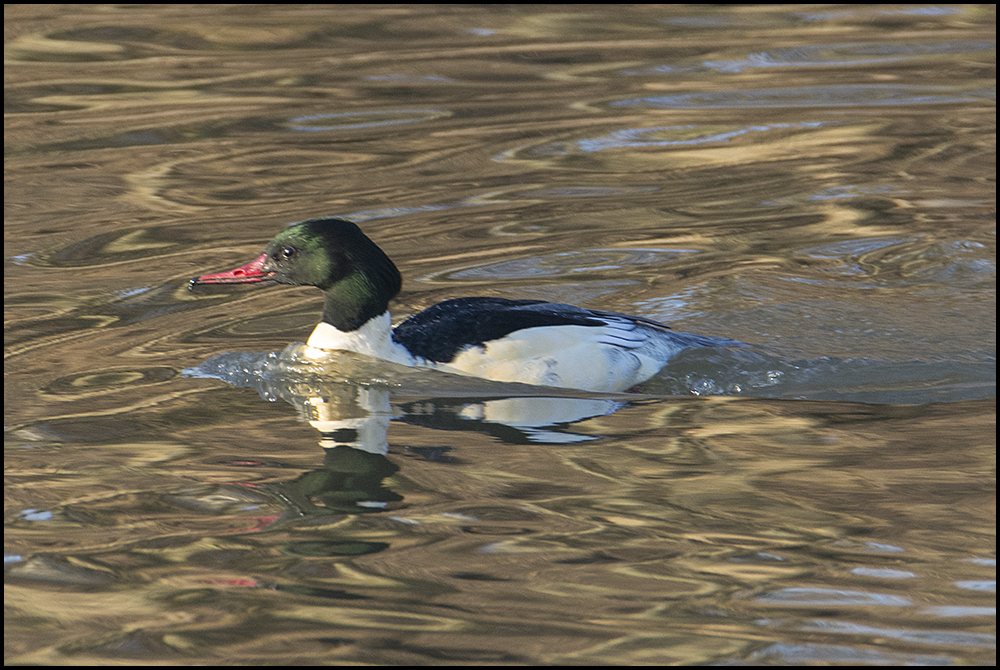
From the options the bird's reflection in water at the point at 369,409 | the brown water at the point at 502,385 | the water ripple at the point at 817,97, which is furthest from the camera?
the water ripple at the point at 817,97

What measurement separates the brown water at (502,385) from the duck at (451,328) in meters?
0.11

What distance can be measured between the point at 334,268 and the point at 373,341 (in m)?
0.39

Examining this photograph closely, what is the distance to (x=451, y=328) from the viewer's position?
6.10m

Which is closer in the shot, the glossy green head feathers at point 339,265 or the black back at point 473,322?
the black back at point 473,322

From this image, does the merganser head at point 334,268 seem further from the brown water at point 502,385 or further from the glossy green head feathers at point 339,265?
the brown water at point 502,385

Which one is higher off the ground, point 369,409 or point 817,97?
point 817,97

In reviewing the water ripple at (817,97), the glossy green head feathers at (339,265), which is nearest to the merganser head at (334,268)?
the glossy green head feathers at (339,265)

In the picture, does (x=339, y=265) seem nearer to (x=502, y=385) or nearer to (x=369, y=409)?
(x=369, y=409)

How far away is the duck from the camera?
604 centimetres

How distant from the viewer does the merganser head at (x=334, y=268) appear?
20.2 feet

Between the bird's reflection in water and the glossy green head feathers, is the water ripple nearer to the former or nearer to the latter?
the glossy green head feathers

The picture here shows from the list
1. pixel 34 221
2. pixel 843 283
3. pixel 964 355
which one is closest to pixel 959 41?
pixel 843 283

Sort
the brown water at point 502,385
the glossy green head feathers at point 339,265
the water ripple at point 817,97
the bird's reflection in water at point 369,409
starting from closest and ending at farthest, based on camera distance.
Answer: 1. the brown water at point 502,385
2. the bird's reflection in water at point 369,409
3. the glossy green head feathers at point 339,265
4. the water ripple at point 817,97

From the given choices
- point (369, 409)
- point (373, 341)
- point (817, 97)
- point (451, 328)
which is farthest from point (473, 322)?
point (817, 97)
